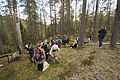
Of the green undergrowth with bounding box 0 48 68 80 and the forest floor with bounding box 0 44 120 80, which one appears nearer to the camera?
the forest floor with bounding box 0 44 120 80

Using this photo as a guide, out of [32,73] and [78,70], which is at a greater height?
[78,70]

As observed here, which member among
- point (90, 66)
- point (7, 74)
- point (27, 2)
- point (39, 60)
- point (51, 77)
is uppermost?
point (27, 2)

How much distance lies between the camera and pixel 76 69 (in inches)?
240

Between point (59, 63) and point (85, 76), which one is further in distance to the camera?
point (59, 63)

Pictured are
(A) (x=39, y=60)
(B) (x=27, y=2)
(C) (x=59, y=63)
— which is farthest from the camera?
(B) (x=27, y=2)

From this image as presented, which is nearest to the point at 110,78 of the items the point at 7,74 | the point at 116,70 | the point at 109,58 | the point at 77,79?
the point at 116,70

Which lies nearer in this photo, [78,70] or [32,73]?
[78,70]

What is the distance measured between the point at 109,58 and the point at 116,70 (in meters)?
1.30

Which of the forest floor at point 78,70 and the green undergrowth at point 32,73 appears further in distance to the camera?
the green undergrowth at point 32,73

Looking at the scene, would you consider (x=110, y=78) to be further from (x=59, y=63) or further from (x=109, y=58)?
(x=59, y=63)

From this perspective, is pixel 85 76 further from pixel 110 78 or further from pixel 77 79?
pixel 110 78

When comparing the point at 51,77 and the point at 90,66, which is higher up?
the point at 90,66

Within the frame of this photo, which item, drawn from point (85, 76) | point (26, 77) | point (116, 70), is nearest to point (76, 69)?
point (85, 76)

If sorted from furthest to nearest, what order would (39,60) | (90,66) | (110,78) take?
(90,66)
(39,60)
(110,78)
